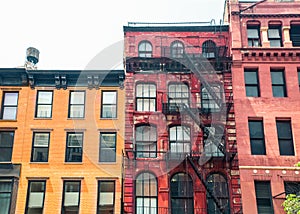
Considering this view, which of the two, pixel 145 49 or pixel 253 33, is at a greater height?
pixel 253 33

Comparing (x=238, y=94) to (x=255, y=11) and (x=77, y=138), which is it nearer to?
(x=255, y=11)

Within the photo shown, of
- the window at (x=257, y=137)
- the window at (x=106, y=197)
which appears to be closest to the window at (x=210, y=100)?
the window at (x=257, y=137)

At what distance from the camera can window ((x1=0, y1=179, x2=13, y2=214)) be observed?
71.6 ft

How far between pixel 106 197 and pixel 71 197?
6.34 feet

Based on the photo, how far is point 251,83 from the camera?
79.8 ft

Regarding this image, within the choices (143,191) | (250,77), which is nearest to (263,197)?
(143,191)

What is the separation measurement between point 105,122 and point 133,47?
5.23 m

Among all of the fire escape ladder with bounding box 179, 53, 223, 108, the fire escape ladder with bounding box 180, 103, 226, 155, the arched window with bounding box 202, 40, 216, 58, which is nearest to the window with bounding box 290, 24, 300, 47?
the arched window with bounding box 202, 40, 216, 58

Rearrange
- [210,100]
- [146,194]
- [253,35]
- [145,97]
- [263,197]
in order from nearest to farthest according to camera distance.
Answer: [263,197]
[146,194]
[210,100]
[145,97]
[253,35]

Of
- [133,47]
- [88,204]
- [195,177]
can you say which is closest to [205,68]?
[133,47]

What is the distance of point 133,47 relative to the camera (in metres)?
25.5

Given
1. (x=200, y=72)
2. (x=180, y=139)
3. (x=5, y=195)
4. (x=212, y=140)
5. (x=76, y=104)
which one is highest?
(x=200, y=72)

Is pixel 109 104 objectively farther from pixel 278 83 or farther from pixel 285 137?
pixel 285 137

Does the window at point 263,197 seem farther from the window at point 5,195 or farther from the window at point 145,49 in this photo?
the window at point 5,195
